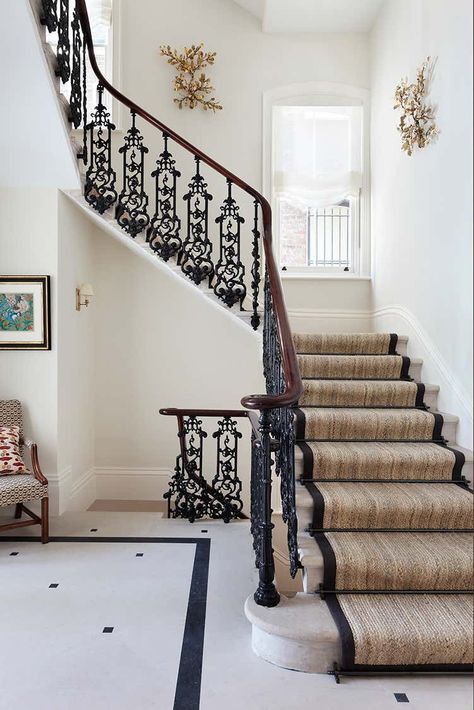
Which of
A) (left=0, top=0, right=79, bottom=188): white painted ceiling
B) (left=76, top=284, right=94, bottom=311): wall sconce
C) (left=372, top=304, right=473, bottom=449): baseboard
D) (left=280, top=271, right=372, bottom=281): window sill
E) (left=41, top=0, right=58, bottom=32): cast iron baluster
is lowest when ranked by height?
(left=372, top=304, right=473, bottom=449): baseboard

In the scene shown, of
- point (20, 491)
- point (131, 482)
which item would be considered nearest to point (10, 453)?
point (20, 491)

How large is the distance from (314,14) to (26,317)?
3.97m

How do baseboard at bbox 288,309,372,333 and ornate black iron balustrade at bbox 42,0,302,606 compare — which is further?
Answer: baseboard at bbox 288,309,372,333

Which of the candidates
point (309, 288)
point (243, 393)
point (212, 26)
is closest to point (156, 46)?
point (212, 26)

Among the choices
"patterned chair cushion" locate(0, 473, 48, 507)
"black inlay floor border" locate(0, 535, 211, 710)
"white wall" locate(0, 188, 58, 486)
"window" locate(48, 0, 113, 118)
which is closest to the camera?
"black inlay floor border" locate(0, 535, 211, 710)

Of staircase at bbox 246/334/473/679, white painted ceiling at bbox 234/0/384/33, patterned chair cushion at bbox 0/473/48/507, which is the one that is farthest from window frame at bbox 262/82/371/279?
patterned chair cushion at bbox 0/473/48/507

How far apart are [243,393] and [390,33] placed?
356 centimetres

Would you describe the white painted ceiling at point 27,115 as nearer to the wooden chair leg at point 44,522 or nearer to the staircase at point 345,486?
the staircase at point 345,486

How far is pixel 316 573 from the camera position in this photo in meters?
2.48

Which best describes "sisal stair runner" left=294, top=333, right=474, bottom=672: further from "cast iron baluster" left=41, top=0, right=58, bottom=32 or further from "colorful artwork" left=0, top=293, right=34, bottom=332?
"cast iron baluster" left=41, top=0, right=58, bottom=32

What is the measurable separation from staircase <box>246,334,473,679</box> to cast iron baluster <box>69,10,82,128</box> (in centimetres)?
237

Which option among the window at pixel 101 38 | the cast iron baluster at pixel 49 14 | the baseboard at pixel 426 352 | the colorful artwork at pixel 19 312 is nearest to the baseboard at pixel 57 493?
the colorful artwork at pixel 19 312

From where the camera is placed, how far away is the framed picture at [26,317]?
4402mm

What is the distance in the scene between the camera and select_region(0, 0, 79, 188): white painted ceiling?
2969 millimetres
